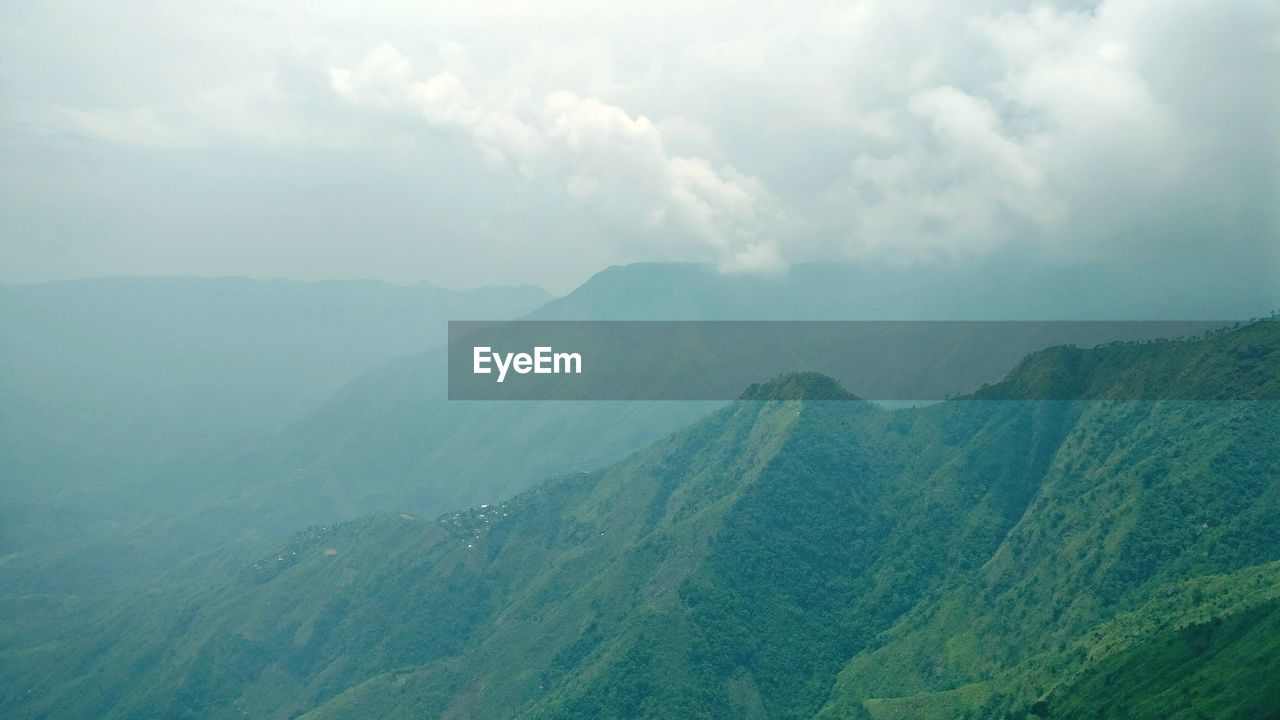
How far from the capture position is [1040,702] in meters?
69.9

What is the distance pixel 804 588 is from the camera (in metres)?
106

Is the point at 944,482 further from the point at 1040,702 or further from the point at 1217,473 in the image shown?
the point at 1040,702

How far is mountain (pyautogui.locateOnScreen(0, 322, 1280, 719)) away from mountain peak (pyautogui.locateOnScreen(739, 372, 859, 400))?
0.52 meters

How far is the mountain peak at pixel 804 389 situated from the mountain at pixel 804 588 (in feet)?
1.71

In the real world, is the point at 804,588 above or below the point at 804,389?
below

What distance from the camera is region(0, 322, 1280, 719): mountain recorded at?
254 ft

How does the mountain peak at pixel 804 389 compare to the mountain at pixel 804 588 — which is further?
the mountain peak at pixel 804 389

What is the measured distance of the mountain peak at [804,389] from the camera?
136375 millimetres

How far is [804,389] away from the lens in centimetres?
13662

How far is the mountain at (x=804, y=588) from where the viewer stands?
254ft

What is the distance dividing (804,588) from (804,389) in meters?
38.0

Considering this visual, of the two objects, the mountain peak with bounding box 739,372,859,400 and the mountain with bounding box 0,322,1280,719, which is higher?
the mountain peak with bounding box 739,372,859,400

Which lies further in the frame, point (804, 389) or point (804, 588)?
point (804, 389)

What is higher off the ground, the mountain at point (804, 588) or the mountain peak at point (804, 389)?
the mountain peak at point (804, 389)
